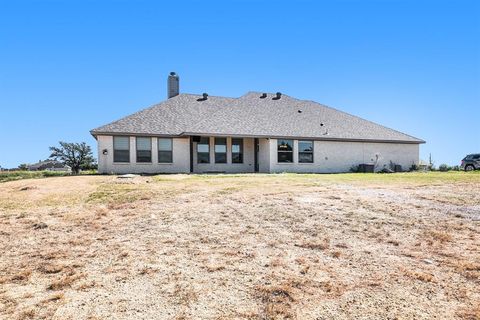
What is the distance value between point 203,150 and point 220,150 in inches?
45.6

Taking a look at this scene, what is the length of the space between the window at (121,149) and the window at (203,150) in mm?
4451

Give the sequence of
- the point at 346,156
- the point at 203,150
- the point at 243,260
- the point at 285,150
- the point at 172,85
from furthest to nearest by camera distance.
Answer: the point at 172,85 < the point at 346,156 < the point at 285,150 < the point at 203,150 < the point at 243,260

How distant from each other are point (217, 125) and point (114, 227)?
15066 mm

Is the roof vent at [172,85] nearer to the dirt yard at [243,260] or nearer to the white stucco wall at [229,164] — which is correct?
the white stucco wall at [229,164]

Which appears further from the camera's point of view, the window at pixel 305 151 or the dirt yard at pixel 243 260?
the window at pixel 305 151

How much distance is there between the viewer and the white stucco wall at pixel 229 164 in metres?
20.8

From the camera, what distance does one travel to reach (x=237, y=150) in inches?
851

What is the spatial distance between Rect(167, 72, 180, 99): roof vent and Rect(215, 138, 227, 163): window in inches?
254

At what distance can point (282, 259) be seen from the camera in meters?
4.07

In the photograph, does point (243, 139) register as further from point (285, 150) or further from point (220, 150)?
point (285, 150)

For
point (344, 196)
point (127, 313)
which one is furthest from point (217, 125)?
point (127, 313)

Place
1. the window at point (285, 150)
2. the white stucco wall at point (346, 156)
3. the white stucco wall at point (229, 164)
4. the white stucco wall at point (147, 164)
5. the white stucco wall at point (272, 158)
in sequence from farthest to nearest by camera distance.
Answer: the white stucco wall at point (346, 156)
the window at point (285, 150)
the white stucco wall at point (229, 164)
the white stucco wall at point (272, 158)
the white stucco wall at point (147, 164)

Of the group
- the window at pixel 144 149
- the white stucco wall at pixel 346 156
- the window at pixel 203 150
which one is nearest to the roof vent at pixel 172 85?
the window at pixel 203 150

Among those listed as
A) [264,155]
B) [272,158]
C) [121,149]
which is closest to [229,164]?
[264,155]
